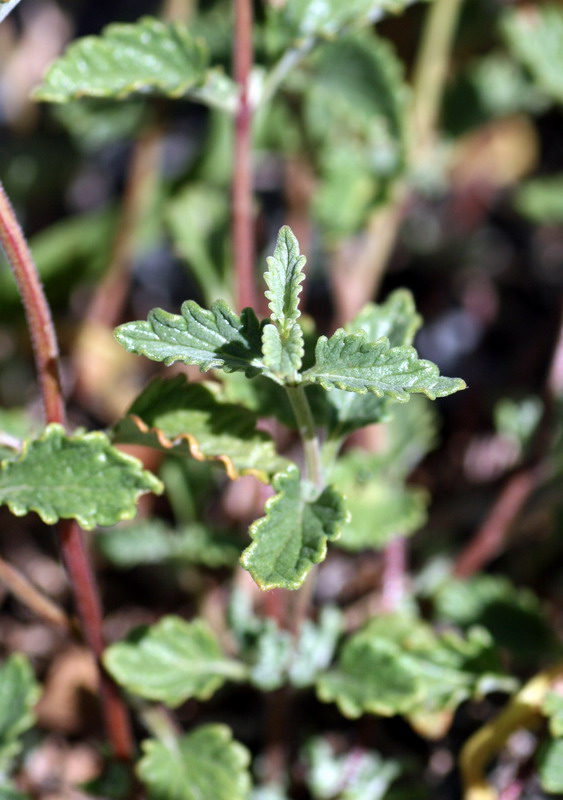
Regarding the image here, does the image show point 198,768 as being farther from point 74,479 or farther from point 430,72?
point 430,72

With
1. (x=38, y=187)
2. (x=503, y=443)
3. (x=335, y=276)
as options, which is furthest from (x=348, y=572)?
(x=38, y=187)

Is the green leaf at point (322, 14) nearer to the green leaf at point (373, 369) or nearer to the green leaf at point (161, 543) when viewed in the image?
the green leaf at point (373, 369)

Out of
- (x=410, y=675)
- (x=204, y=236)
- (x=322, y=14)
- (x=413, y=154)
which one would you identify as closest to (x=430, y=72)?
(x=413, y=154)

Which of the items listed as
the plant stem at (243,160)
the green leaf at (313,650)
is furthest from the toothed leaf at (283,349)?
the green leaf at (313,650)

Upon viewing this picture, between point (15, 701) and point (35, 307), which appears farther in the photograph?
point (15, 701)

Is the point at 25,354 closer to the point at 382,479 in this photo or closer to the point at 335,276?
the point at 335,276

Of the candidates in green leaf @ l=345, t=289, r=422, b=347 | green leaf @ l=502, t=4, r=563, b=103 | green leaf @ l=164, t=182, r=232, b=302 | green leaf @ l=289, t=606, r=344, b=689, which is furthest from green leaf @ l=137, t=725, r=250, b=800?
green leaf @ l=502, t=4, r=563, b=103
